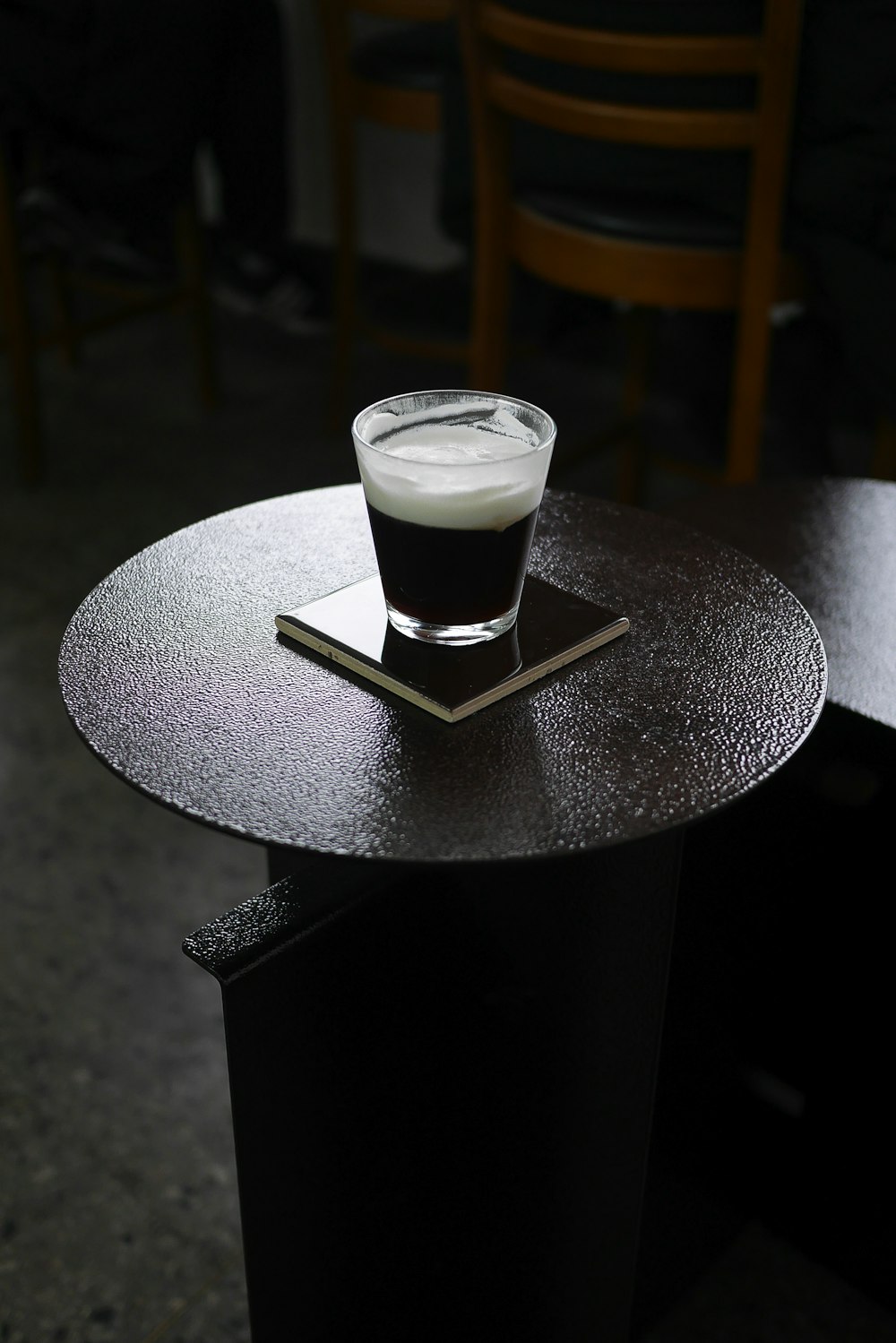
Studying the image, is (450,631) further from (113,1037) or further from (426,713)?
(113,1037)

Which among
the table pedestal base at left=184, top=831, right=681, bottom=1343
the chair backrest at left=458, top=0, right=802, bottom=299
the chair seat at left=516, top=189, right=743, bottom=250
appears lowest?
the table pedestal base at left=184, top=831, right=681, bottom=1343

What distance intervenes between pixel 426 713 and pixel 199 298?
2.07 metres

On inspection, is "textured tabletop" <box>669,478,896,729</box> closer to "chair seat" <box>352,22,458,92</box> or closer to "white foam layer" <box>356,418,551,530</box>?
"white foam layer" <box>356,418,551,530</box>

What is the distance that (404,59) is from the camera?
2.34 metres

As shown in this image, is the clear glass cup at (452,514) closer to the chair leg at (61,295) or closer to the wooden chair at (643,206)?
the wooden chair at (643,206)

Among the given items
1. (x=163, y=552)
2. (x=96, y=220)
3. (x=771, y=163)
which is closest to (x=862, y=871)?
(x=163, y=552)

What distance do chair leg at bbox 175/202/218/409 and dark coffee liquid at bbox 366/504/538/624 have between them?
1.91 meters

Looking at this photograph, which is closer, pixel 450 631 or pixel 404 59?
pixel 450 631

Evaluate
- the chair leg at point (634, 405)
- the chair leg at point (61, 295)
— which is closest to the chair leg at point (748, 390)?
the chair leg at point (634, 405)

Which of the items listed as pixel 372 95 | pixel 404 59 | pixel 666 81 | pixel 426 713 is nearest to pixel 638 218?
pixel 666 81

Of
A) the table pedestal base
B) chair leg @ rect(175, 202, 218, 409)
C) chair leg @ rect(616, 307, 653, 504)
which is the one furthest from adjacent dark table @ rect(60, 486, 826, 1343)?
chair leg @ rect(175, 202, 218, 409)

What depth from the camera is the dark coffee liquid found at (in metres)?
0.70

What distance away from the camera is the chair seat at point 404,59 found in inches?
87.7

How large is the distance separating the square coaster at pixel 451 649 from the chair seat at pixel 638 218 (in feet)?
2.97
